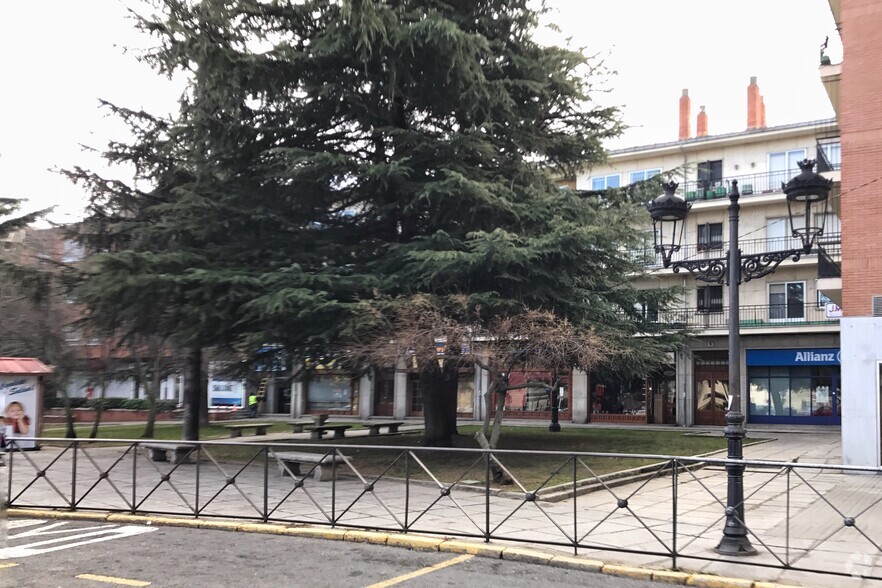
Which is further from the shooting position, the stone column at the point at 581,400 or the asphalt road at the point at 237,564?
the stone column at the point at 581,400

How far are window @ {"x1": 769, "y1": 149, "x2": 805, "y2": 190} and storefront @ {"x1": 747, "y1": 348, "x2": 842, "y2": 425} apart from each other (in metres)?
7.82

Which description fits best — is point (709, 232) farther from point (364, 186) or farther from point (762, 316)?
point (364, 186)

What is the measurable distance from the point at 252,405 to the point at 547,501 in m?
Answer: 32.8

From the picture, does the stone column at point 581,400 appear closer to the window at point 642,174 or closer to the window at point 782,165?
the window at point 642,174

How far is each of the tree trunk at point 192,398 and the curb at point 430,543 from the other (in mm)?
9515

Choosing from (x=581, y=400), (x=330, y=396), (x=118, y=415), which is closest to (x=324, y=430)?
(x=581, y=400)

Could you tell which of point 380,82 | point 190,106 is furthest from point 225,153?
point 380,82

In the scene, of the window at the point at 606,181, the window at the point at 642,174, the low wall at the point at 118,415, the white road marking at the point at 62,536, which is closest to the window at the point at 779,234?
the window at the point at 642,174

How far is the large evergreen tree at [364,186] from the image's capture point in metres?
15.1

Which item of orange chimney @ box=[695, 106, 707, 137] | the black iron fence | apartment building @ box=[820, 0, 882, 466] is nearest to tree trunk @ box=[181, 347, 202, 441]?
the black iron fence

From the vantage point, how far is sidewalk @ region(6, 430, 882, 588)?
7.96 meters

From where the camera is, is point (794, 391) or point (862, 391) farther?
point (794, 391)

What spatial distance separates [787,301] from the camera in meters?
31.9

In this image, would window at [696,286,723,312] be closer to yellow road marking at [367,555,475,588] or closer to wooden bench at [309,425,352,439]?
wooden bench at [309,425,352,439]
